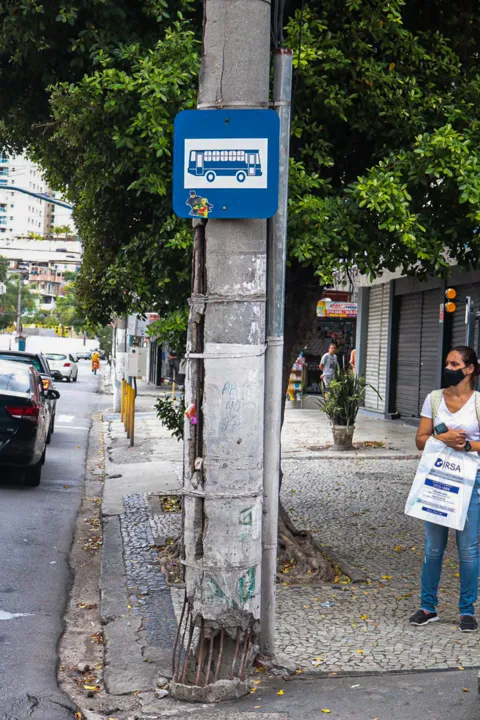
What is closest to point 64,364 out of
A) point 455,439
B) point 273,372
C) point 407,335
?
point 407,335

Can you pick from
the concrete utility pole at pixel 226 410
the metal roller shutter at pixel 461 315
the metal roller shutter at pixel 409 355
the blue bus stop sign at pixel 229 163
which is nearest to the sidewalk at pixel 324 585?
the concrete utility pole at pixel 226 410

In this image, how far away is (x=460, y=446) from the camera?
5.86 metres

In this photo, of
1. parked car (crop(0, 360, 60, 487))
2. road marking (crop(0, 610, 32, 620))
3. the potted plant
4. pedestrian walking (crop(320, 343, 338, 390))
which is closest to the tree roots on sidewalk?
road marking (crop(0, 610, 32, 620))

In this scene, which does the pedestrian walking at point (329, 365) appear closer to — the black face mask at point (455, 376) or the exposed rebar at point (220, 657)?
the black face mask at point (455, 376)

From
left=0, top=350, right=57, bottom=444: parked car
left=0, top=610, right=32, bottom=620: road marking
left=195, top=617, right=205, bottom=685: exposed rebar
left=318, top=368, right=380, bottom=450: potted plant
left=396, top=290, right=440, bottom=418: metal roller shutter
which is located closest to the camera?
left=195, top=617, right=205, bottom=685: exposed rebar

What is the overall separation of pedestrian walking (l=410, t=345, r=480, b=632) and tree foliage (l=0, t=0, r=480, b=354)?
1.15 meters

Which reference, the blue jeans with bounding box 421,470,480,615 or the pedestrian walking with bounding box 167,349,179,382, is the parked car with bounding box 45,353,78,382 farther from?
the blue jeans with bounding box 421,470,480,615

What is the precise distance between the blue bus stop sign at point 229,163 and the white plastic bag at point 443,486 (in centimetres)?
201

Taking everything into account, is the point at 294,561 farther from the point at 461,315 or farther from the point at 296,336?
the point at 461,315

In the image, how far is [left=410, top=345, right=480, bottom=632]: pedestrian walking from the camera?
19.5ft

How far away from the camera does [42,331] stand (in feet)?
320

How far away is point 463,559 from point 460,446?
75cm

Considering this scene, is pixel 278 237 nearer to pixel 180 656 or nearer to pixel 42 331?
pixel 180 656

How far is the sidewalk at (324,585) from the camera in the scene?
18.0 feet
